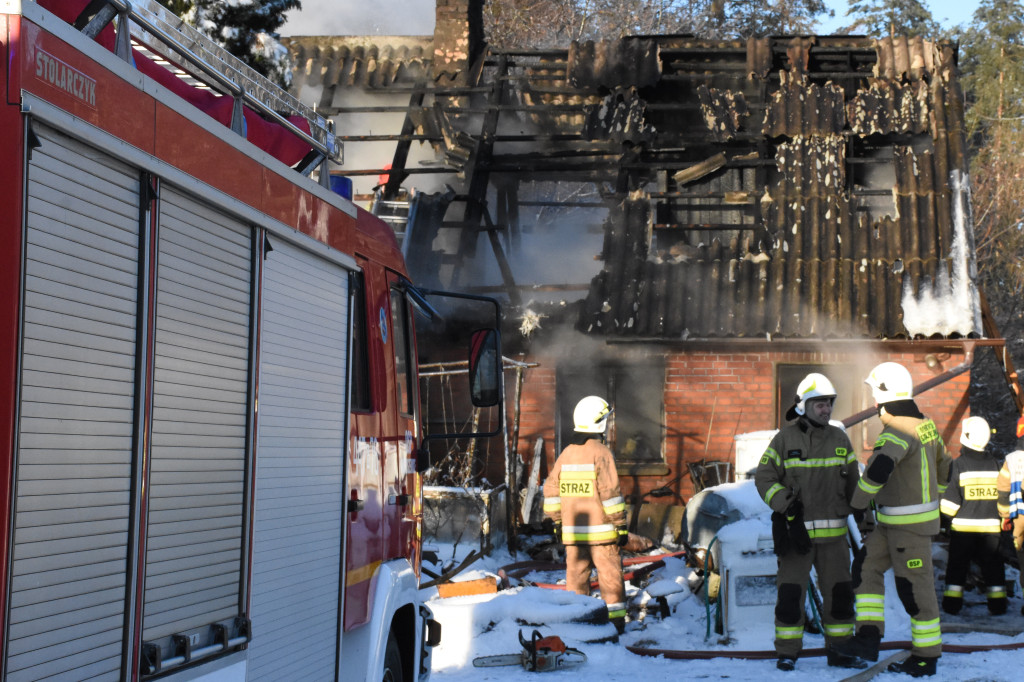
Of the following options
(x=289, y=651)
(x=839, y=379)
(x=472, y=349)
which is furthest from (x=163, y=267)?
(x=839, y=379)

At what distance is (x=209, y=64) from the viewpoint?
10.9 feet

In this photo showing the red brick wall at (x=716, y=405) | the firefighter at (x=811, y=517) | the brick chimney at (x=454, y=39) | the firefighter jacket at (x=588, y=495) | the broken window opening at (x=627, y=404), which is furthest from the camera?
the brick chimney at (x=454, y=39)

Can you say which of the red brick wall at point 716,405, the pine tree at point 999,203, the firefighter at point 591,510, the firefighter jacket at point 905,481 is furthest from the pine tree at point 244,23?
the pine tree at point 999,203

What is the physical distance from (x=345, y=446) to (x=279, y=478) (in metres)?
0.63

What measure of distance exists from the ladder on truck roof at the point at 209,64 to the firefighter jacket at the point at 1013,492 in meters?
7.37

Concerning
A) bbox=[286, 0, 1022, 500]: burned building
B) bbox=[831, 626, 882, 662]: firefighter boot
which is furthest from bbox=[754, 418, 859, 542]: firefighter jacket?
bbox=[286, 0, 1022, 500]: burned building

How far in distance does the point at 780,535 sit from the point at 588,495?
5.94 ft

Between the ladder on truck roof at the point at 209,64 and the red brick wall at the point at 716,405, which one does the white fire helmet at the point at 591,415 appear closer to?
the red brick wall at the point at 716,405

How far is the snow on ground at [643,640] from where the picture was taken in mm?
6914

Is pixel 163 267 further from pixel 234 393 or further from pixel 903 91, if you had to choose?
pixel 903 91

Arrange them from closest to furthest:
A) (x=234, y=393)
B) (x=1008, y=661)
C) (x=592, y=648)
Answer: (x=234, y=393)
(x=1008, y=661)
(x=592, y=648)

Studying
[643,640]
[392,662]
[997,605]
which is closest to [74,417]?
[392,662]

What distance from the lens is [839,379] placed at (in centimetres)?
1204

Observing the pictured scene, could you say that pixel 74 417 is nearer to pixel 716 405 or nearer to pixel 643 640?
pixel 643 640
